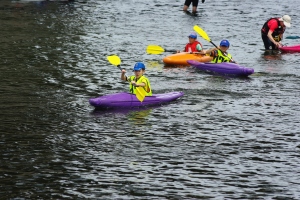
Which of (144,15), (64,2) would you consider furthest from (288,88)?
(64,2)

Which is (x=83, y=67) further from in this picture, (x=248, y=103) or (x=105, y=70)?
(x=248, y=103)

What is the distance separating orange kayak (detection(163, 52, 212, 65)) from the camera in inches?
1013

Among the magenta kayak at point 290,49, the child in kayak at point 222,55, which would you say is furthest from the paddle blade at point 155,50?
the magenta kayak at point 290,49

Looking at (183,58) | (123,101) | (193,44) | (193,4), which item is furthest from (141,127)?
(193,4)

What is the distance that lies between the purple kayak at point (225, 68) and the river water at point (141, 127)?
292 mm

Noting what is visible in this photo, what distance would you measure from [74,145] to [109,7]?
28.6 meters

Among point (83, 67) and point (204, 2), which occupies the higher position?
point (204, 2)

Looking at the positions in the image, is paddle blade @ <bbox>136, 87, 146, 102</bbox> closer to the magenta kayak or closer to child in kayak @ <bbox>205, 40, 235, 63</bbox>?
child in kayak @ <bbox>205, 40, 235, 63</bbox>

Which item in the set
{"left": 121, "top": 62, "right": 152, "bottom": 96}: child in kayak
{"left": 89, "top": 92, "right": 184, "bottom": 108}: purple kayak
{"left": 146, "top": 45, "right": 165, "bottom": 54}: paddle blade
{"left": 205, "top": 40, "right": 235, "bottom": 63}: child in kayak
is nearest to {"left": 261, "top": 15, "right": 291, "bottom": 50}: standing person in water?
{"left": 205, "top": 40, "right": 235, "bottom": 63}: child in kayak

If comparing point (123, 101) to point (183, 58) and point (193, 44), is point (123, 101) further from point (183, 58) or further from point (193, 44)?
point (193, 44)

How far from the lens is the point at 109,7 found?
144 feet

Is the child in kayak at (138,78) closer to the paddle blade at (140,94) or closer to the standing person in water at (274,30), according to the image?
the paddle blade at (140,94)

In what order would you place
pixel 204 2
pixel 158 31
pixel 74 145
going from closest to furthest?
pixel 74 145 < pixel 158 31 < pixel 204 2

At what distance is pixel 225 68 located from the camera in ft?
79.3
